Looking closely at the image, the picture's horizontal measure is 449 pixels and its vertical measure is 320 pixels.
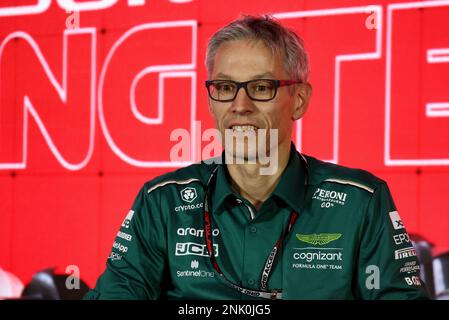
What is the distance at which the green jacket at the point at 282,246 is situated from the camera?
164 cm

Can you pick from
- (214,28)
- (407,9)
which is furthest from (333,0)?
(214,28)

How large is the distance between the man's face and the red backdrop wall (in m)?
1.04

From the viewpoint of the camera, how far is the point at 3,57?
320 centimetres

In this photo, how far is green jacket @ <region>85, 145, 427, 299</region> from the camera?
5.37 ft

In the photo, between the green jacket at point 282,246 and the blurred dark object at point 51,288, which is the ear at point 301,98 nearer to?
the green jacket at point 282,246

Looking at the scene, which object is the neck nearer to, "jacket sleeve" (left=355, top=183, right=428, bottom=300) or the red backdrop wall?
"jacket sleeve" (left=355, top=183, right=428, bottom=300)

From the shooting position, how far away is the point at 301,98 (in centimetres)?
187

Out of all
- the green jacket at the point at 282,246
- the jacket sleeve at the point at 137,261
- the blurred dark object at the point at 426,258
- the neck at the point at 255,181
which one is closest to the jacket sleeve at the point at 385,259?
the green jacket at the point at 282,246

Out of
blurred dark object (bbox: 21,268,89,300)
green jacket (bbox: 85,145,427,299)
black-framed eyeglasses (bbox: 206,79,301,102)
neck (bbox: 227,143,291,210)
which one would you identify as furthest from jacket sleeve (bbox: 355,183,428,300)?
blurred dark object (bbox: 21,268,89,300)

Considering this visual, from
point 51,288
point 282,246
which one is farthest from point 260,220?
point 51,288

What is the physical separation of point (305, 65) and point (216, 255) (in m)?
0.59

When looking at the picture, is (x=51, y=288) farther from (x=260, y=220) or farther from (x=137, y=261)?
(x=260, y=220)

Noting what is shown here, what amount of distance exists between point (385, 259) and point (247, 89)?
0.56 meters
